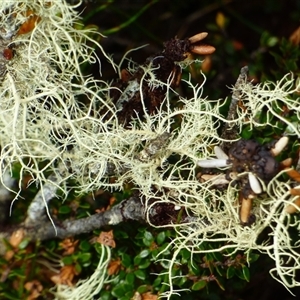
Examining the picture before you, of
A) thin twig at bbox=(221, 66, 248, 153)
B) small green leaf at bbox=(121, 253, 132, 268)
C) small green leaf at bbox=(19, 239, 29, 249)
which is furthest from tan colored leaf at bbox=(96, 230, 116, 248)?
thin twig at bbox=(221, 66, 248, 153)

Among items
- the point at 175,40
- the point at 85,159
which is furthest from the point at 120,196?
the point at 175,40

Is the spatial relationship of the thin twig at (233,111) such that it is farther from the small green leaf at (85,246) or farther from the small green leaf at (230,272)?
the small green leaf at (85,246)

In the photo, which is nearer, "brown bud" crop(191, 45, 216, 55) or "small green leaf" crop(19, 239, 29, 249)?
"brown bud" crop(191, 45, 216, 55)

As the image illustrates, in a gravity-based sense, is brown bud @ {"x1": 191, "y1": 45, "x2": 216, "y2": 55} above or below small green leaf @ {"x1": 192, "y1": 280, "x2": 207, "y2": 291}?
above

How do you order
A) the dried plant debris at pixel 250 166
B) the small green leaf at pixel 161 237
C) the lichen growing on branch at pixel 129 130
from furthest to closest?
the small green leaf at pixel 161 237 → the lichen growing on branch at pixel 129 130 → the dried plant debris at pixel 250 166

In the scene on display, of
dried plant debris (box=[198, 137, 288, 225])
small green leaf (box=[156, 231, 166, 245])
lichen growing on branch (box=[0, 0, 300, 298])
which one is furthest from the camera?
small green leaf (box=[156, 231, 166, 245])

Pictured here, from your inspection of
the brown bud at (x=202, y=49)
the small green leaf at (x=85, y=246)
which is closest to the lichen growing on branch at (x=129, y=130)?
the brown bud at (x=202, y=49)

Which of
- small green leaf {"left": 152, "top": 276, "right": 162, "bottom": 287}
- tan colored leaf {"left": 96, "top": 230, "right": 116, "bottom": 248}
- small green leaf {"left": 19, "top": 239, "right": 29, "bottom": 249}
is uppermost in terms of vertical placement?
small green leaf {"left": 19, "top": 239, "right": 29, "bottom": 249}

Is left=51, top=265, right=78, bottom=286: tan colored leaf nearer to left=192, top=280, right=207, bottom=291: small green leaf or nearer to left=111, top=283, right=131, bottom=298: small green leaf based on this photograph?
left=111, top=283, right=131, bottom=298: small green leaf

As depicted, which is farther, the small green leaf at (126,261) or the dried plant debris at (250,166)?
the small green leaf at (126,261)
